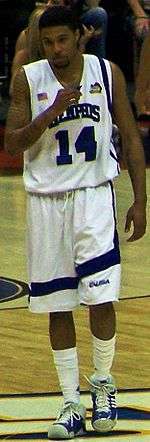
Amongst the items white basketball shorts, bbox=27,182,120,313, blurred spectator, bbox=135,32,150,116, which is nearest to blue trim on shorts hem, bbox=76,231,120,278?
white basketball shorts, bbox=27,182,120,313

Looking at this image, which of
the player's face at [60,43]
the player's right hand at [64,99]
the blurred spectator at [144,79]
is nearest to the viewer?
the player's right hand at [64,99]

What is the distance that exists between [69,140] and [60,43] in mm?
348

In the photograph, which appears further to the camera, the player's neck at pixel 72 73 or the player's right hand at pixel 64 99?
the player's neck at pixel 72 73

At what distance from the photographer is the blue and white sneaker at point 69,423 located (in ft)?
16.9

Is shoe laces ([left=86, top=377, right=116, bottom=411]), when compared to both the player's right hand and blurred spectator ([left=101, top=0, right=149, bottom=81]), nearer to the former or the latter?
the player's right hand

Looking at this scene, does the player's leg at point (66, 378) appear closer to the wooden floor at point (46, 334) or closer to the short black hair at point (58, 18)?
the wooden floor at point (46, 334)

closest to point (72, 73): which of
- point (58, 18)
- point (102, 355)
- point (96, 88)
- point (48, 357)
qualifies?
point (96, 88)

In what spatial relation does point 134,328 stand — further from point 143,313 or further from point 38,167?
point 38,167

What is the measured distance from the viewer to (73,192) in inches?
203

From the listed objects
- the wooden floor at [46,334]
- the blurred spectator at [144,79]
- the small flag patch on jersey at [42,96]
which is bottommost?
the blurred spectator at [144,79]

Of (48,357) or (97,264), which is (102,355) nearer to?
(97,264)

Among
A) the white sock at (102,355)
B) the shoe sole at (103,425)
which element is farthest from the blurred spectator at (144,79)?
the shoe sole at (103,425)

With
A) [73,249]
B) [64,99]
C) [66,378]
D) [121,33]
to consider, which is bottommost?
[121,33]

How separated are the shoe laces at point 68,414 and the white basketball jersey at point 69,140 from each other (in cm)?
79
